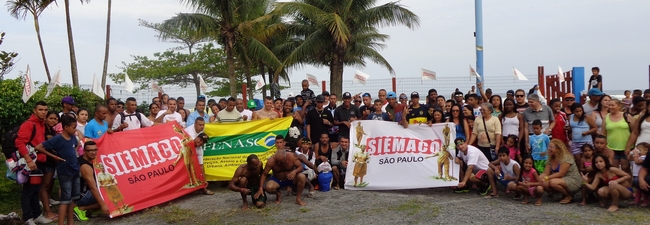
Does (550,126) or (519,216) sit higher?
(550,126)

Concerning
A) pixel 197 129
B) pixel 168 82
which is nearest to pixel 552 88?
pixel 197 129

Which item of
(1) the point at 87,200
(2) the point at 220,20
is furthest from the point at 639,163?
(2) the point at 220,20

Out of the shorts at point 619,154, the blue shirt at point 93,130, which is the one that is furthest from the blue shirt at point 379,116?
the blue shirt at point 93,130

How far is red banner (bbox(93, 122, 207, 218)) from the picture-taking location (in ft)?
27.6

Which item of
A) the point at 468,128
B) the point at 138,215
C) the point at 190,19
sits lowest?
the point at 138,215

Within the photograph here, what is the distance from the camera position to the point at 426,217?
7.55 meters

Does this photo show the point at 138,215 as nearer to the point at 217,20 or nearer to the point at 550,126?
the point at 550,126

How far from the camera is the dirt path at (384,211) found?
7367 mm

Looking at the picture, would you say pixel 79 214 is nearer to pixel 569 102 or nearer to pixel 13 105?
pixel 13 105

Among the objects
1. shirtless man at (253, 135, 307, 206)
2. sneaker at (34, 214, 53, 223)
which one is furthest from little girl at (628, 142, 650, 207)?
sneaker at (34, 214, 53, 223)

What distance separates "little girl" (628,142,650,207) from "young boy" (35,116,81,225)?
781cm

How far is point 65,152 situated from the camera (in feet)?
24.1

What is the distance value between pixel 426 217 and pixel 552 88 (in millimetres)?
Result: 11008

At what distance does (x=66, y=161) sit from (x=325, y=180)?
13.4ft
